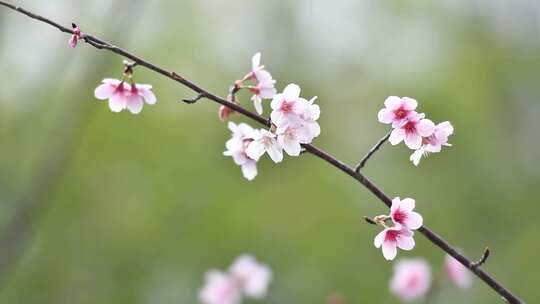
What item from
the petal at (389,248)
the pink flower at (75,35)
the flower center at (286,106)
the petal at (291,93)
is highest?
the pink flower at (75,35)

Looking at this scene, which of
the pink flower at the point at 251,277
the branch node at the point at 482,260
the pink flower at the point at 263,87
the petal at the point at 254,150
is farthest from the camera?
the pink flower at the point at 251,277

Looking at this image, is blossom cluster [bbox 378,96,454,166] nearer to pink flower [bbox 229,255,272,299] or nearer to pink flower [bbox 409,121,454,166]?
pink flower [bbox 409,121,454,166]

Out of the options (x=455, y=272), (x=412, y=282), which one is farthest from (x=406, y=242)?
(x=412, y=282)

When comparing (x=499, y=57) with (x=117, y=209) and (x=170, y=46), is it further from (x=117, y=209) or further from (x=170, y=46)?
(x=117, y=209)

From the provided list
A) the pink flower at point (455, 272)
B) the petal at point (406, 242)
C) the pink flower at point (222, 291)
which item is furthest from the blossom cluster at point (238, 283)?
the petal at point (406, 242)

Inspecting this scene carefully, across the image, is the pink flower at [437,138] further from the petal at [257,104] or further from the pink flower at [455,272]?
the pink flower at [455,272]

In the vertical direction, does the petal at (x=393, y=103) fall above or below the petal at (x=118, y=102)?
below

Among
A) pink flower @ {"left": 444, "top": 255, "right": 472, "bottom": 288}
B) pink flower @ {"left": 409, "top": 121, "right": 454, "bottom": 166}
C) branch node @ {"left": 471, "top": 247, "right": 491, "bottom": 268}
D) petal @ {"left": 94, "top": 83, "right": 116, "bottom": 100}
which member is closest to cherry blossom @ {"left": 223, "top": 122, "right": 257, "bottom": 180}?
petal @ {"left": 94, "top": 83, "right": 116, "bottom": 100}

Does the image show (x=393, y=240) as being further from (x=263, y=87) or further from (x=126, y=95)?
(x=126, y=95)

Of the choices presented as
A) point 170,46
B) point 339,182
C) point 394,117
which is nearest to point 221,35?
point 170,46
